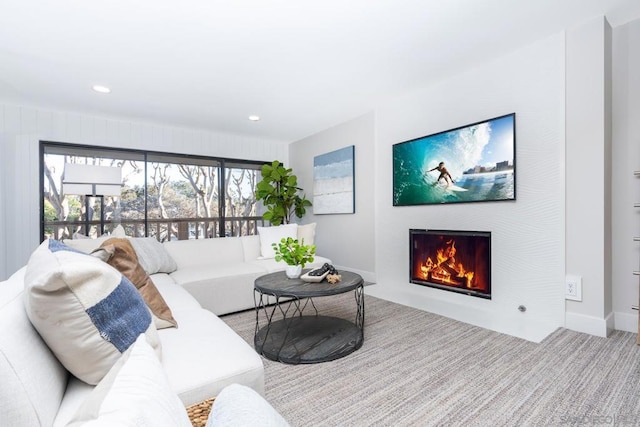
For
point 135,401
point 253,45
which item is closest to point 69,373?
point 135,401

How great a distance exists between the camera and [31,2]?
6.45 ft

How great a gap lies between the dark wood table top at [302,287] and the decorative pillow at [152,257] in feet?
3.92

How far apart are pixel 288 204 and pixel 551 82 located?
12.7 ft

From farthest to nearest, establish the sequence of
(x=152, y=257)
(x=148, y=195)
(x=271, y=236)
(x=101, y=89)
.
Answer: (x=148, y=195), (x=271, y=236), (x=101, y=89), (x=152, y=257)

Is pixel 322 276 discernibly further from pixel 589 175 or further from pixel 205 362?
pixel 589 175

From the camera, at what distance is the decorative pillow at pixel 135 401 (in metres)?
0.45

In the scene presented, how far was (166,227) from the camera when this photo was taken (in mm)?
4918

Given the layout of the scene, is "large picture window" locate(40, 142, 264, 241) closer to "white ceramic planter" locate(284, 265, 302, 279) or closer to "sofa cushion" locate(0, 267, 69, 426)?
"white ceramic planter" locate(284, 265, 302, 279)

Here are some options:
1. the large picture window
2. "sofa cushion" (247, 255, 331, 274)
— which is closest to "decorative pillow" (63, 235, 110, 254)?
the large picture window

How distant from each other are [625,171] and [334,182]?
326cm

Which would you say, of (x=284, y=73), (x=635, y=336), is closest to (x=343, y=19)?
(x=284, y=73)

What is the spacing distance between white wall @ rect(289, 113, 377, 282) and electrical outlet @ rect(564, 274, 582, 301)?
84.3 inches

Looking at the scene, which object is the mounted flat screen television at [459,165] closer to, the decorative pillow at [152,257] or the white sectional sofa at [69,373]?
the white sectional sofa at [69,373]

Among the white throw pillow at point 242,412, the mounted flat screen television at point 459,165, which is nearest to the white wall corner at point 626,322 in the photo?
the mounted flat screen television at point 459,165
